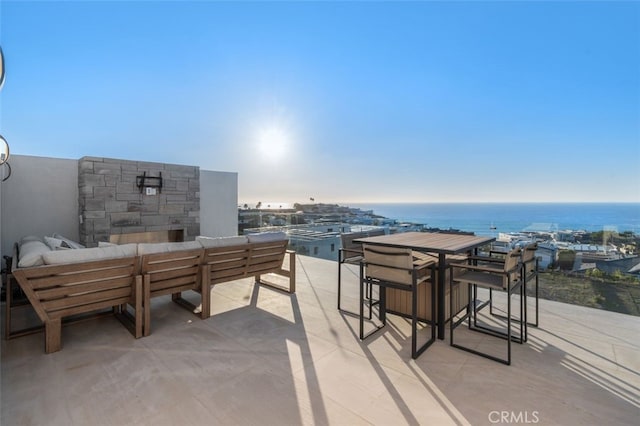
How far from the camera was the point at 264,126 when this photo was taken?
6566mm

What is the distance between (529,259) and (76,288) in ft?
13.8

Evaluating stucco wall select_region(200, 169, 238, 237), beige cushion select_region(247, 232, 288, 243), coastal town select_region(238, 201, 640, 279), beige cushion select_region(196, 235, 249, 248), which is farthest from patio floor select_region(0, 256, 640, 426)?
stucco wall select_region(200, 169, 238, 237)

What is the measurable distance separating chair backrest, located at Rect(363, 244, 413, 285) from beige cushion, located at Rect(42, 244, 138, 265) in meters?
2.29

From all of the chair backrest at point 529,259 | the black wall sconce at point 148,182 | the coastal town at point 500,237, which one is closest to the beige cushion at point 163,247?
the coastal town at point 500,237

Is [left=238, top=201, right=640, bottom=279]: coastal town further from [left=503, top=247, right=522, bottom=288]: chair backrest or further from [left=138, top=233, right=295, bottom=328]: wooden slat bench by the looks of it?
[left=138, top=233, right=295, bottom=328]: wooden slat bench

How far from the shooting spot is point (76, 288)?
7.99 feet

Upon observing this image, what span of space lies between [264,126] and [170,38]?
2382 mm

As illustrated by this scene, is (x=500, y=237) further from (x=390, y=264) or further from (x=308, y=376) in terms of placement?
(x=308, y=376)

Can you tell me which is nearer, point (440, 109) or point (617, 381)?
point (617, 381)

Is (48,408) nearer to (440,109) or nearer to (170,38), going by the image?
(170,38)

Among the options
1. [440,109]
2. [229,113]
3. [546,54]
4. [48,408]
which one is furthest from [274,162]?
[48,408]

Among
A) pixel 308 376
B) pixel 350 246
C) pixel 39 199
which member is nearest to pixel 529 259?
pixel 350 246

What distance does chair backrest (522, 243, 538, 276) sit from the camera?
2592 mm

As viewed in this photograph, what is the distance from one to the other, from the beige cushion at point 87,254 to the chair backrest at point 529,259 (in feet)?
12.2
